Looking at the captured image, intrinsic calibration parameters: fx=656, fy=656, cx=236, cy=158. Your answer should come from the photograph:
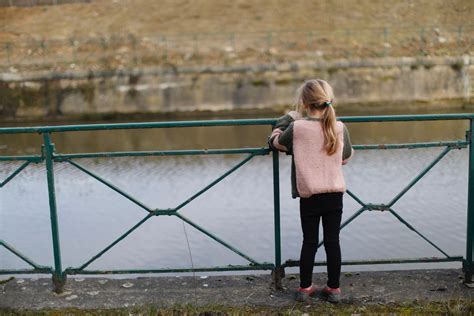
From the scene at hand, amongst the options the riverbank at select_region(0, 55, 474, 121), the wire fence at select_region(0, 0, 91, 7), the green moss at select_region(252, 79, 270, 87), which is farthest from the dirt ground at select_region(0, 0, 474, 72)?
the green moss at select_region(252, 79, 270, 87)

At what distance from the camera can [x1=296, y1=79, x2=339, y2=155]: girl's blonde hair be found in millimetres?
3625

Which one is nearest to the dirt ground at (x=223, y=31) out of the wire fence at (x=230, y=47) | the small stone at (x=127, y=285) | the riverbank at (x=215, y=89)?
the wire fence at (x=230, y=47)

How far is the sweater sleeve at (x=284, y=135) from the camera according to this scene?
3715mm

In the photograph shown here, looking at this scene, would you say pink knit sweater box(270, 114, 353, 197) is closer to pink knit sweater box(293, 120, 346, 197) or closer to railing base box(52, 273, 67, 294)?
pink knit sweater box(293, 120, 346, 197)

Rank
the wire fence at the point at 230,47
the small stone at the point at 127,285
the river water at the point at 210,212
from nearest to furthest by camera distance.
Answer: the small stone at the point at 127,285 → the river water at the point at 210,212 → the wire fence at the point at 230,47

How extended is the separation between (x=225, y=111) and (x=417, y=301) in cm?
1736

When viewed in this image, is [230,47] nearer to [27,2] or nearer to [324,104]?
[27,2]

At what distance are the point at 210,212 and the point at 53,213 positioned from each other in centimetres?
407

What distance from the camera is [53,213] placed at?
4.14 meters

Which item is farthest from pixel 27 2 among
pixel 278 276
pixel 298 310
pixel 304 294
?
pixel 298 310

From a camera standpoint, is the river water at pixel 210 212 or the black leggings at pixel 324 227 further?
the river water at pixel 210 212

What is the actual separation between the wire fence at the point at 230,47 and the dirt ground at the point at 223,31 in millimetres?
34

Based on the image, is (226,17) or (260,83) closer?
(260,83)

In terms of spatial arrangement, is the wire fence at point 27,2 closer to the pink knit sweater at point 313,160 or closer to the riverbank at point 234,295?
the riverbank at point 234,295
